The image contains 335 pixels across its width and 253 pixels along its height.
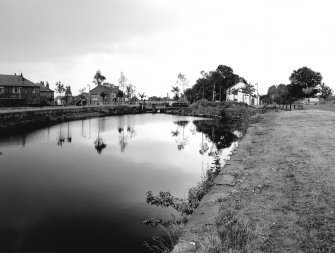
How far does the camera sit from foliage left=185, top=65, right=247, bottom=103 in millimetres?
93188

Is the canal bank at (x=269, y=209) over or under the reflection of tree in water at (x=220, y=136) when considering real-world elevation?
over

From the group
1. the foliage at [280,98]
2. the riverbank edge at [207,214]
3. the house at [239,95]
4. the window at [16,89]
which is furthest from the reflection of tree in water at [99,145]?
the house at [239,95]

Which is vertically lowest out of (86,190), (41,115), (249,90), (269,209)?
(86,190)

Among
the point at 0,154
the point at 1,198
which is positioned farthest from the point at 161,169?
the point at 0,154

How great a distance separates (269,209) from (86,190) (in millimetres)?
7346

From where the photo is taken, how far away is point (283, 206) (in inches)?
225

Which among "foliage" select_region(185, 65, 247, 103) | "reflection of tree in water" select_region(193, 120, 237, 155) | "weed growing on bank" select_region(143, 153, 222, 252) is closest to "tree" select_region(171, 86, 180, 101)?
"foliage" select_region(185, 65, 247, 103)

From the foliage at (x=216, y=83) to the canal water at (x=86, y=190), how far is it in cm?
7481

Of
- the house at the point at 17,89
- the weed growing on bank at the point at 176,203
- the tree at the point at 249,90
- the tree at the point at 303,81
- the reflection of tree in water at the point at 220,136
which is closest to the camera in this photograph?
the weed growing on bank at the point at 176,203

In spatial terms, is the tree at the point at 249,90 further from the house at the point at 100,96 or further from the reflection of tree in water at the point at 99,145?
the reflection of tree in water at the point at 99,145

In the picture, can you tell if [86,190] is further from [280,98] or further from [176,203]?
[280,98]

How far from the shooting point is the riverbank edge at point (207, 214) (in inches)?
182

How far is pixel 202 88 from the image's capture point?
94.4 metres

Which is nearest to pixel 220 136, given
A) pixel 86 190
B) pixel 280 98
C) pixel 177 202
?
pixel 86 190
